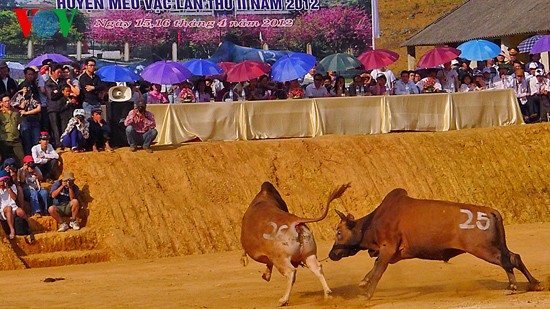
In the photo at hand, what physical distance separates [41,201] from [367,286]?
815 centimetres

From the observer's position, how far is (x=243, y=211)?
23672 mm

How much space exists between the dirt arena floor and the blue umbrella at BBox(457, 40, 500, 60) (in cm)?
329

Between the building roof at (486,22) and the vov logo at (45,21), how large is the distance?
1520cm

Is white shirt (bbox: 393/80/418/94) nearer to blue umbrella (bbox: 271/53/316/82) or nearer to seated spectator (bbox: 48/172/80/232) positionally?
blue umbrella (bbox: 271/53/316/82)

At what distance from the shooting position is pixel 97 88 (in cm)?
2336

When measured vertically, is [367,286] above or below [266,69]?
below

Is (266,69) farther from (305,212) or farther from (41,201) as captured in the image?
(41,201)

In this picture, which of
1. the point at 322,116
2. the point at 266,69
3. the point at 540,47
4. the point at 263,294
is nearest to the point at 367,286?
the point at 263,294

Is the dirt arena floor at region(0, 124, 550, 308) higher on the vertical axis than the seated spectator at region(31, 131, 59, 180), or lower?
lower

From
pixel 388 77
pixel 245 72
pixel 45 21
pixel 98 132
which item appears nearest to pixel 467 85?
pixel 388 77

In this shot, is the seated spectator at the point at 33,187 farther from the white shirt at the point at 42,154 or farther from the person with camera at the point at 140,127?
the person with camera at the point at 140,127

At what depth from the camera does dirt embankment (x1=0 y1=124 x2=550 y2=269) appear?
2239 centimetres

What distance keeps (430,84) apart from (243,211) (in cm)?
773

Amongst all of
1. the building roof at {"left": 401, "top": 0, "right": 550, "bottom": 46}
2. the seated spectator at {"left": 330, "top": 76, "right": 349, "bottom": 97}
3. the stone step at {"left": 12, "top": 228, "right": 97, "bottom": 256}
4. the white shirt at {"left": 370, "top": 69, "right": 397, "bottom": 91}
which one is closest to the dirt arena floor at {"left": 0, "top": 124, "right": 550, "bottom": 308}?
the stone step at {"left": 12, "top": 228, "right": 97, "bottom": 256}
